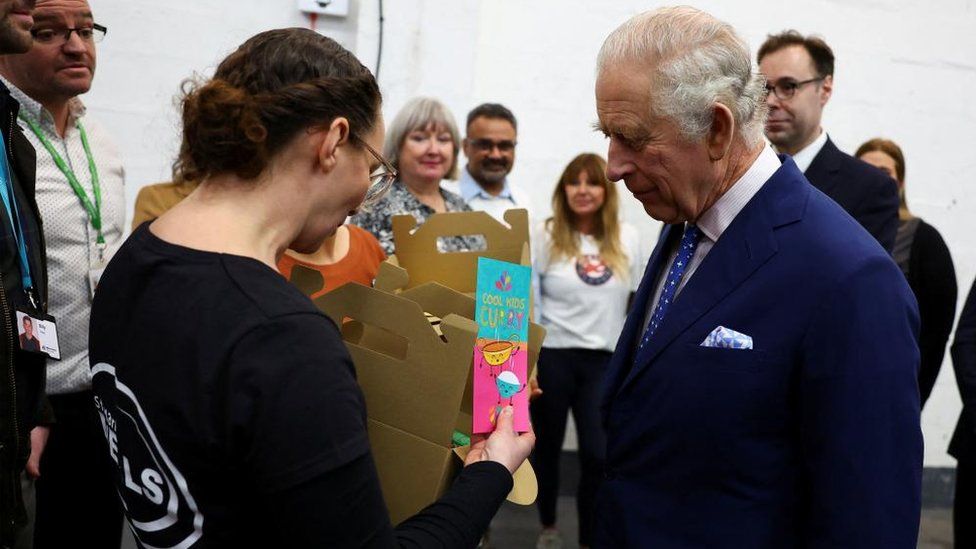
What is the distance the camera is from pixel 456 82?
428cm

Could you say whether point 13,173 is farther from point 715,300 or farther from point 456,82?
point 456,82

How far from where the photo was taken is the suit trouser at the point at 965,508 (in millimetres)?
3000

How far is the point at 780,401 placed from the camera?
129cm

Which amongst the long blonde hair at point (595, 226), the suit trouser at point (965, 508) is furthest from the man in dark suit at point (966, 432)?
the long blonde hair at point (595, 226)

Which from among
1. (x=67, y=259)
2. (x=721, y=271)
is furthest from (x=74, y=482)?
(x=721, y=271)

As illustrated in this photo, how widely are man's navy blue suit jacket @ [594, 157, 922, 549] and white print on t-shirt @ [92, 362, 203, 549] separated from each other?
0.67 m

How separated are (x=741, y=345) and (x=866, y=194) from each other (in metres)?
1.59

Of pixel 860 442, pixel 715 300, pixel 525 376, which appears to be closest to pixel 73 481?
pixel 525 376

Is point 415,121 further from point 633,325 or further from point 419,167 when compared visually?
point 633,325

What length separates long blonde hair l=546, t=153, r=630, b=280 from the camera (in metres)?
4.11

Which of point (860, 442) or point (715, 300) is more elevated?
point (715, 300)

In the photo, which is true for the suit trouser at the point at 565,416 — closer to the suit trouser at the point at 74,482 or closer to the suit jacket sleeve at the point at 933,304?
the suit jacket sleeve at the point at 933,304

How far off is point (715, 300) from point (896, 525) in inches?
15.0

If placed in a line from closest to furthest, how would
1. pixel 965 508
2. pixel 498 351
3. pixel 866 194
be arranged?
1. pixel 498 351
2. pixel 866 194
3. pixel 965 508
